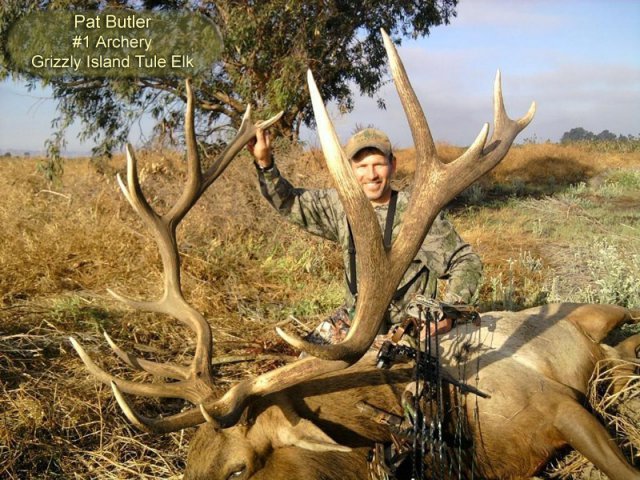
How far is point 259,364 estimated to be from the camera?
3689 mm

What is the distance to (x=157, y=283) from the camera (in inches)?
202

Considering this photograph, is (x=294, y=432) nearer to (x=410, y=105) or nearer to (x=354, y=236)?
(x=354, y=236)

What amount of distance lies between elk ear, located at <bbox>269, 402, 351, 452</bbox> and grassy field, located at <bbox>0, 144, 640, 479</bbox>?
935 millimetres

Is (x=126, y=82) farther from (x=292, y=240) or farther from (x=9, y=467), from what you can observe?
(x=9, y=467)

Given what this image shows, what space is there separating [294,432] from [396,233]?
1.65 metres

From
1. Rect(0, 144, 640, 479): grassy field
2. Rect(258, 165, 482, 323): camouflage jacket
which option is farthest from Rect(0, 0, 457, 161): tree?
Rect(258, 165, 482, 323): camouflage jacket

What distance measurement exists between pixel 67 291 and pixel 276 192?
2574mm

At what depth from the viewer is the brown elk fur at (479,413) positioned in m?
2.10

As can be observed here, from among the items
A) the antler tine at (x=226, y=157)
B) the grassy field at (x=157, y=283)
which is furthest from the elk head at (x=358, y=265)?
the grassy field at (x=157, y=283)

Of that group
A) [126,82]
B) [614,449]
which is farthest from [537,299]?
[126,82]

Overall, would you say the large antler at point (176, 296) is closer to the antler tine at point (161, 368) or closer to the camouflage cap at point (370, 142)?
the antler tine at point (161, 368)

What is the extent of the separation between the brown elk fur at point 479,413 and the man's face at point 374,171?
3.20ft

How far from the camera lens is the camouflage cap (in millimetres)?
3328

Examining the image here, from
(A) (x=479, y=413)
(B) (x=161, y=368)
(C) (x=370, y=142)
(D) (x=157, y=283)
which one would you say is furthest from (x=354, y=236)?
(D) (x=157, y=283)
